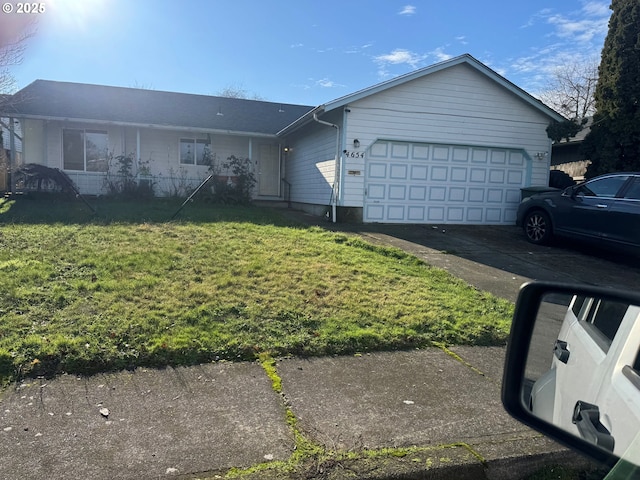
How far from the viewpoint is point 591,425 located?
4.51 feet

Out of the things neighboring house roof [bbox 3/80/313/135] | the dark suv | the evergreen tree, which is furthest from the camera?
neighboring house roof [bbox 3/80/313/135]

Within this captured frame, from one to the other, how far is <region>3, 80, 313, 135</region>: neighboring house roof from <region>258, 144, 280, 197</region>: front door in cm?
108

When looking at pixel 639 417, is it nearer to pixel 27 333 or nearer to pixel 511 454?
pixel 511 454

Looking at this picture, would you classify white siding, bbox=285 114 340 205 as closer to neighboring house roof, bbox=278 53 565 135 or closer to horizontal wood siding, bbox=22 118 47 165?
neighboring house roof, bbox=278 53 565 135

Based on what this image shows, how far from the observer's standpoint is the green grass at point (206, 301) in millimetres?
4012

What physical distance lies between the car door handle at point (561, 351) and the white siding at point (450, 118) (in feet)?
35.6

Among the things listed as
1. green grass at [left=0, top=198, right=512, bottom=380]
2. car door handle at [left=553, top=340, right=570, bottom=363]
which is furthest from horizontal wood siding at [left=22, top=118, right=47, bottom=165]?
car door handle at [left=553, top=340, right=570, bottom=363]

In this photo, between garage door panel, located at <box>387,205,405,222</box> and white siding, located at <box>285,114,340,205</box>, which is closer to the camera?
garage door panel, located at <box>387,205,405,222</box>

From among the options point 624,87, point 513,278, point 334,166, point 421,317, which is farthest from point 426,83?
point 421,317

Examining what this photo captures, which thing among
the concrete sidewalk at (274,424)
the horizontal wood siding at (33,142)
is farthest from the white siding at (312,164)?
the concrete sidewalk at (274,424)

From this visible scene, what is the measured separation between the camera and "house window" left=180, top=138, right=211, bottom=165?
1822cm

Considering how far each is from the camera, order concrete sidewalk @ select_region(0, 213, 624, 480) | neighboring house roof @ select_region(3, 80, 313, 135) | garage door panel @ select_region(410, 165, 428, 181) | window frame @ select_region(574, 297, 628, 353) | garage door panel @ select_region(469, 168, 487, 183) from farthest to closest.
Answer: neighboring house roof @ select_region(3, 80, 313, 135)
garage door panel @ select_region(469, 168, 487, 183)
garage door panel @ select_region(410, 165, 428, 181)
concrete sidewalk @ select_region(0, 213, 624, 480)
window frame @ select_region(574, 297, 628, 353)

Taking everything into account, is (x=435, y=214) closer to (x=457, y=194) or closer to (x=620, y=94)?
(x=457, y=194)

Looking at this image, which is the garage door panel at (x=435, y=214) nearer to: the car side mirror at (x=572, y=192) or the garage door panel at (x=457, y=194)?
the garage door panel at (x=457, y=194)
